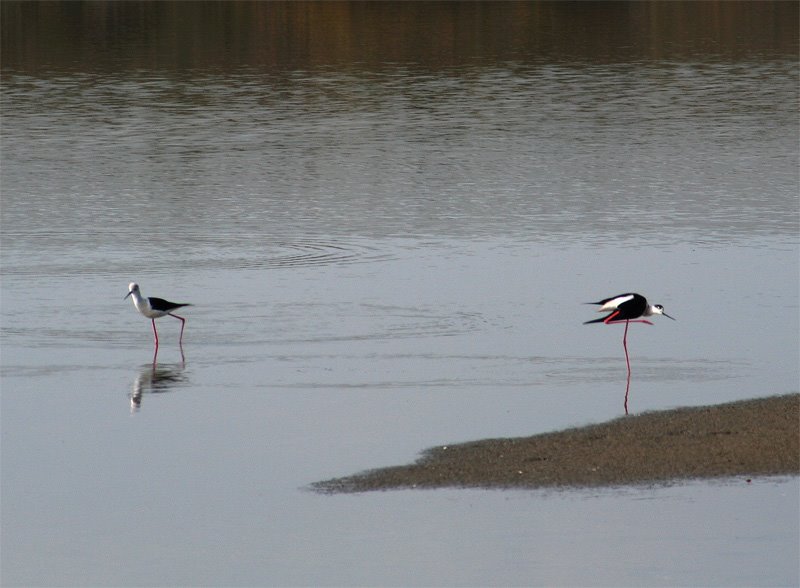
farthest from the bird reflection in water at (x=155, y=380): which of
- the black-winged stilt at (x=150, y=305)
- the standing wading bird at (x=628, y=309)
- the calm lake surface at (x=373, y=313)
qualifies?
the standing wading bird at (x=628, y=309)

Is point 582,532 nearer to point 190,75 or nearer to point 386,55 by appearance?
point 190,75

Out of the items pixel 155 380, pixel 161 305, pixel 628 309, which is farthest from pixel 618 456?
pixel 161 305

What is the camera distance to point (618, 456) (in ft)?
39.0

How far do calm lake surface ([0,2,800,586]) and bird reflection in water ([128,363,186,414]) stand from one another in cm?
7

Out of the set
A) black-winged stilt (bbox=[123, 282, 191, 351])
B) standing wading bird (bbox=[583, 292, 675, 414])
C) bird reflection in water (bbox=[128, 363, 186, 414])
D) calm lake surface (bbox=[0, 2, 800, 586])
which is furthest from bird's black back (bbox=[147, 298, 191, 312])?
standing wading bird (bbox=[583, 292, 675, 414])

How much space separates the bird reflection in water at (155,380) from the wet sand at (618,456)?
324cm

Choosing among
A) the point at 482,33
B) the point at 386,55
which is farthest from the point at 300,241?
the point at 482,33

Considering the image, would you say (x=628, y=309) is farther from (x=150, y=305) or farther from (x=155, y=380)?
(x=150, y=305)

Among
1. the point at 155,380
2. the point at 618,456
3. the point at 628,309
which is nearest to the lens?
the point at 618,456

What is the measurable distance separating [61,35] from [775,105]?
94.5 ft

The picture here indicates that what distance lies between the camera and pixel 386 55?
50.9m

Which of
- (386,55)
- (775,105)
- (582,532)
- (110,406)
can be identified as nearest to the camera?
(582,532)

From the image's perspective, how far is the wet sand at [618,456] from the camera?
11.5 metres

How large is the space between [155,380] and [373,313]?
11.1 ft
